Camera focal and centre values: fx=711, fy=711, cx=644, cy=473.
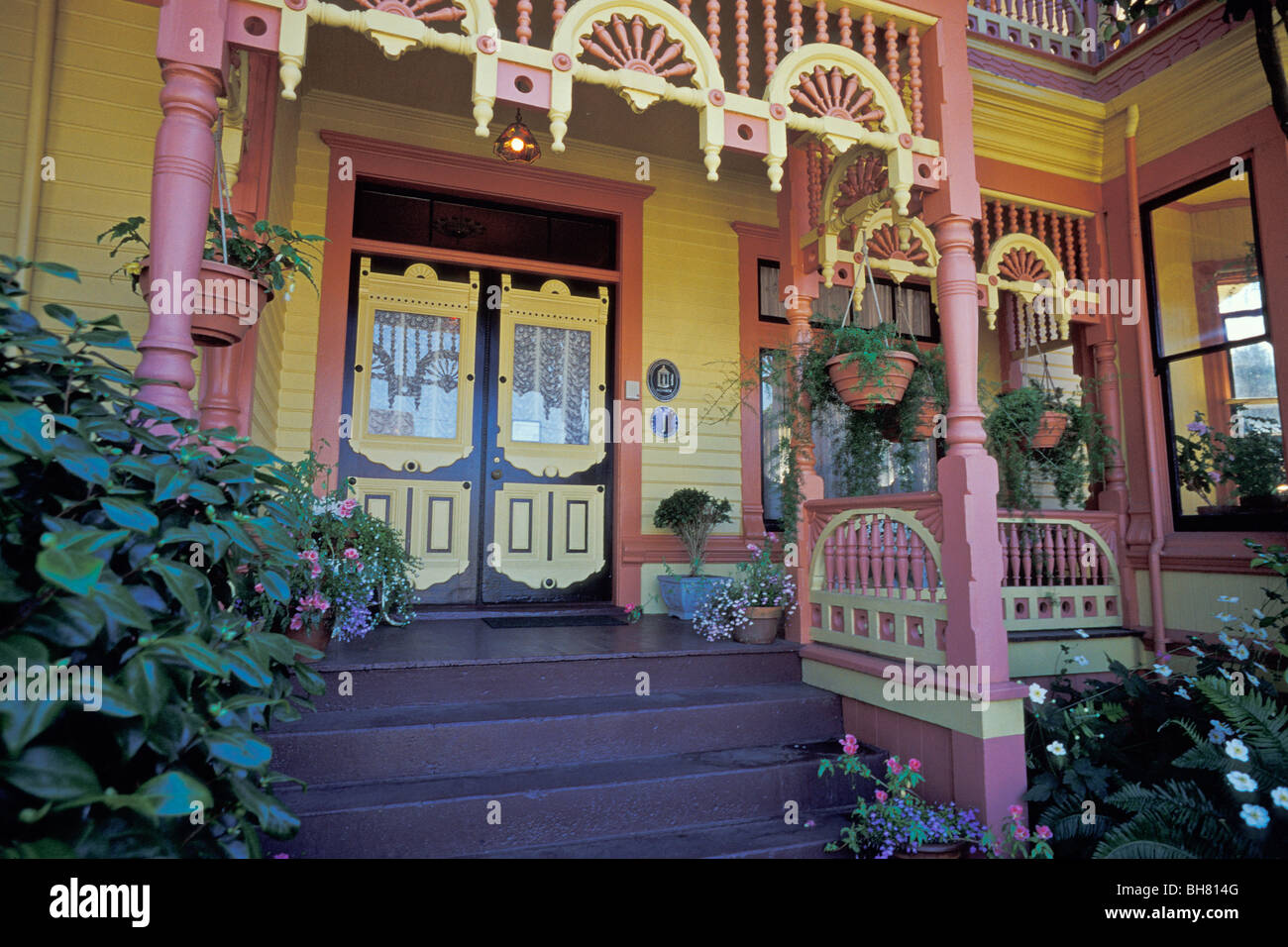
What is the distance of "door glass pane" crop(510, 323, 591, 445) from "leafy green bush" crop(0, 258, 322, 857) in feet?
12.4

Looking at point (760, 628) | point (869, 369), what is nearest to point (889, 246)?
point (869, 369)

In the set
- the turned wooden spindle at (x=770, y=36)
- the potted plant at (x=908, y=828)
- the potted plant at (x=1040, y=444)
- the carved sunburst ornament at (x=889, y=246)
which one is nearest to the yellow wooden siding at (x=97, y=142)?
the turned wooden spindle at (x=770, y=36)

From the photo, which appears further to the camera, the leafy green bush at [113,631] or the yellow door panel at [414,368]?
the yellow door panel at [414,368]

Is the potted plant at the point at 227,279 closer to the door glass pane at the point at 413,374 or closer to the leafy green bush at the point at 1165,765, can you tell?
the door glass pane at the point at 413,374

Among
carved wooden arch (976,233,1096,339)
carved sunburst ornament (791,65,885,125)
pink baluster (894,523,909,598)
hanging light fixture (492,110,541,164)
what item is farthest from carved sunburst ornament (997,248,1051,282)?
hanging light fixture (492,110,541,164)

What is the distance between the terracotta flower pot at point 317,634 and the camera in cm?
316

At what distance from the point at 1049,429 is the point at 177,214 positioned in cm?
448

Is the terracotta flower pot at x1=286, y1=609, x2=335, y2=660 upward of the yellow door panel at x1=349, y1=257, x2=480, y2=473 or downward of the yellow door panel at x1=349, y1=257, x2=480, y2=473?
downward

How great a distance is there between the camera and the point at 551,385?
5285 mm

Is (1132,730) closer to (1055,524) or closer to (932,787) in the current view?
(932,787)

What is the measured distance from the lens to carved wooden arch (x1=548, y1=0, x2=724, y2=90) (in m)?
2.55

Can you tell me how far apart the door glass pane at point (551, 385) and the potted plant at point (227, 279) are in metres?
2.54

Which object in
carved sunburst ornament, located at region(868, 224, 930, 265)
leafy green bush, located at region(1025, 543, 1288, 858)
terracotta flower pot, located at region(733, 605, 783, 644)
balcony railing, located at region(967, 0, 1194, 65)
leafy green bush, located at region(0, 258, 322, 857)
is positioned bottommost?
leafy green bush, located at region(1025, 543, 1288, 858)

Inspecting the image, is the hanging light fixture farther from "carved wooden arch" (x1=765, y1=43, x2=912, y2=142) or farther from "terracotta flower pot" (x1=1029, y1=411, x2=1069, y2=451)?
"terracotta flower pot" (x1=1029, y1=411, x2=1069, y2=451)
